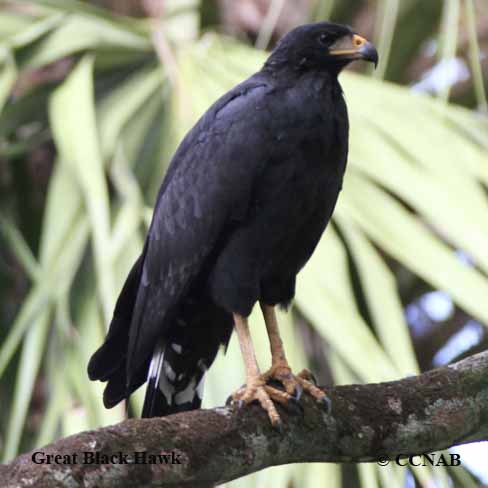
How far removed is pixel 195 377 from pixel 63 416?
51cm

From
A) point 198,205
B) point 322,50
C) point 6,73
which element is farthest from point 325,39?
point 6,73

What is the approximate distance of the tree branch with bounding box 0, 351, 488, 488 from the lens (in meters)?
3.10

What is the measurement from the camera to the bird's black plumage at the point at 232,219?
13.0 feet

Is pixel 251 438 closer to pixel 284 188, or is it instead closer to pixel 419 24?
pixel 284 188

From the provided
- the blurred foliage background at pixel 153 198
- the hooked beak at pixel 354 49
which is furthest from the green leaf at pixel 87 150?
the hooked beak at pixel 354 49

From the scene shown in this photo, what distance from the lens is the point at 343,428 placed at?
135 inches

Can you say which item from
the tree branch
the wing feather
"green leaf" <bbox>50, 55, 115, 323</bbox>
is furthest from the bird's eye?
the tree branch

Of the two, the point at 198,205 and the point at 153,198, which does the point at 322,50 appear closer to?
the point at 198,205

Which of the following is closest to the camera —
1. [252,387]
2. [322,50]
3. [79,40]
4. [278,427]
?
[278,427]

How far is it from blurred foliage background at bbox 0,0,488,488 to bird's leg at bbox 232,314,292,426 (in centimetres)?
13

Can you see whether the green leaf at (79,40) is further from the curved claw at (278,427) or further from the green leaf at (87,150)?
the curved claw at (278,427)

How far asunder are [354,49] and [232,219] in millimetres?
795

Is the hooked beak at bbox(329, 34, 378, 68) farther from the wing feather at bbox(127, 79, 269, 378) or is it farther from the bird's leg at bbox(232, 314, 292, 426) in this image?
the bird's leg at bbox(232, 314, 292, 426)

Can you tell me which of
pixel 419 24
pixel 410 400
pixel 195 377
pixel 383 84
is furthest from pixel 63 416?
pixel 419 24
